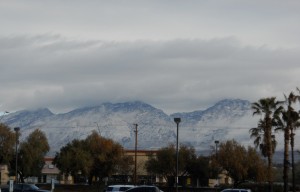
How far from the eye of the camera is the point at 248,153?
95.9 meters

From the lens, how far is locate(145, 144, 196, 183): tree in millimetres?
104750

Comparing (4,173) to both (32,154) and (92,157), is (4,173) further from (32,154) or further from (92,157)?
(92,157)

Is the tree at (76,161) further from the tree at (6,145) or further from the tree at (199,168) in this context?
the tree at (199,168)

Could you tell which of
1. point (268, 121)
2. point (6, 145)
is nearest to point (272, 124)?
point (268, 121)

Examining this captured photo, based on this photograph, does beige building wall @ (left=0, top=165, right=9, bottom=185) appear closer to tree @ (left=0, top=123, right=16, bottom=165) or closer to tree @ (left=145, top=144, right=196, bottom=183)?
tree @ (left=0, top=123, right=16, bottom=165)

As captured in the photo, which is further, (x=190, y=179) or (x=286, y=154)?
(x=190, y=179)

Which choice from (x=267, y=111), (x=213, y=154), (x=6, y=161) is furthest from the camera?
(x=6, y=161)

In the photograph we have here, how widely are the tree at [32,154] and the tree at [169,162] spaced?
18038mm

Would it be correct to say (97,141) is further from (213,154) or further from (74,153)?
(213,154)

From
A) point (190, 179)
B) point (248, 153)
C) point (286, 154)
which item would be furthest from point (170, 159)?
point (286, 154)

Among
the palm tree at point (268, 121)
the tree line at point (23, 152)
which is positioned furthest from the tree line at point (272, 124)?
the tree line at point (23, 152)

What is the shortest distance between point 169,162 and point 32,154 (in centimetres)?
2284

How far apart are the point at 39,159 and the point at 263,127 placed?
4258cm

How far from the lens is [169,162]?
104750mm
